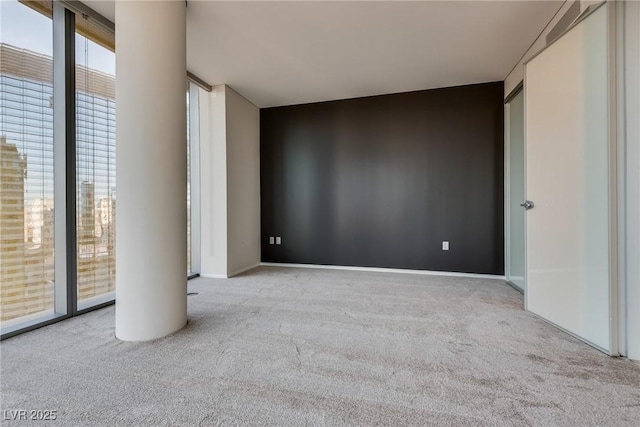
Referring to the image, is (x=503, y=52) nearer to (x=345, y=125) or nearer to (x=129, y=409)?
(x=345, y=125)

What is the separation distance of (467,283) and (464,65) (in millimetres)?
2584

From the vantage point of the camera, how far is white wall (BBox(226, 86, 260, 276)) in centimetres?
390

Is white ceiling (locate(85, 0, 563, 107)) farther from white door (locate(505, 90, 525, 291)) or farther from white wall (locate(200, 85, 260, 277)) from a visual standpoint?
white door (locate(505, 90, 525, 291))

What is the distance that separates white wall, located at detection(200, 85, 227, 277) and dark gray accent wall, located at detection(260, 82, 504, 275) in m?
0.96

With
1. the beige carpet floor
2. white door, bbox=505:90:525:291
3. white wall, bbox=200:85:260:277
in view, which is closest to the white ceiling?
white wall, bbox=200:85:260:277

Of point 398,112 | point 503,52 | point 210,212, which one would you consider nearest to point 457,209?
point 398,112

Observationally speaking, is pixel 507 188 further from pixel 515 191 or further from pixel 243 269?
pixel 243 269

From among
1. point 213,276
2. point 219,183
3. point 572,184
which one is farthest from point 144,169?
point 572,184

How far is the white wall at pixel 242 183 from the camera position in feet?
12.8

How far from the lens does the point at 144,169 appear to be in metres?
1.87

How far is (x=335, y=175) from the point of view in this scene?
173 inches

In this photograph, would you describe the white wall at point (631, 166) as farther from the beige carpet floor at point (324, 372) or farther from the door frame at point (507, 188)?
the door frame at point (507, 188)

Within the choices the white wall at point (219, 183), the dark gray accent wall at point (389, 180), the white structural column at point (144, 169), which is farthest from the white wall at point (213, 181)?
the white structural column at point (144, 169)

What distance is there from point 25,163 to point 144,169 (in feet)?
3.39
